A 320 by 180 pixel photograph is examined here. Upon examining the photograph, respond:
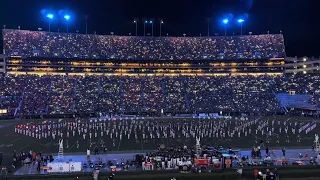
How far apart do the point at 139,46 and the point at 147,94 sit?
31219 mm

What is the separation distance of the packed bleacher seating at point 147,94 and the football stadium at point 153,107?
10.4 inches

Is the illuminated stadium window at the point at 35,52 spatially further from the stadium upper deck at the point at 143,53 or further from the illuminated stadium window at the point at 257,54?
the illuminated stadium window at the point at 257,54

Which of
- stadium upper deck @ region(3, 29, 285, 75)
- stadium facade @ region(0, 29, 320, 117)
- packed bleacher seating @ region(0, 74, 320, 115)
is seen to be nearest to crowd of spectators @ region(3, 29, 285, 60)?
stadium upper deck @ region(3, 29, 285, 75)

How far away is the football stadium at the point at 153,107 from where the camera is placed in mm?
25297

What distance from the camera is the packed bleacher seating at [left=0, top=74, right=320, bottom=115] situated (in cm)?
7644

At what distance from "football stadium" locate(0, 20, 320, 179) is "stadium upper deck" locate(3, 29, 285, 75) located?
0.34 meters

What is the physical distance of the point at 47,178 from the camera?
21.8 metres

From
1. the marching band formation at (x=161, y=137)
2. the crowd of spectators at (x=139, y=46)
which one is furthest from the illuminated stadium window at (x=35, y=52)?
the marching band formation at (x=161, y=137)

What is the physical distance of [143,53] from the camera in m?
111

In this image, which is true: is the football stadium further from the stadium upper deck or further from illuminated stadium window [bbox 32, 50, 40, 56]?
illuminated stadium window [bbox 32, 50, 40, 56]

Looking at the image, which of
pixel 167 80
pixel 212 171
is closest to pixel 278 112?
pixel 167 80

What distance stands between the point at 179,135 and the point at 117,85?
53.6 metres

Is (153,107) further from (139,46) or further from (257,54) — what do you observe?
(257,54)

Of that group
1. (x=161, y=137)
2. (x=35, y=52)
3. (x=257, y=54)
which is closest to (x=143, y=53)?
(x=35, y=52)
